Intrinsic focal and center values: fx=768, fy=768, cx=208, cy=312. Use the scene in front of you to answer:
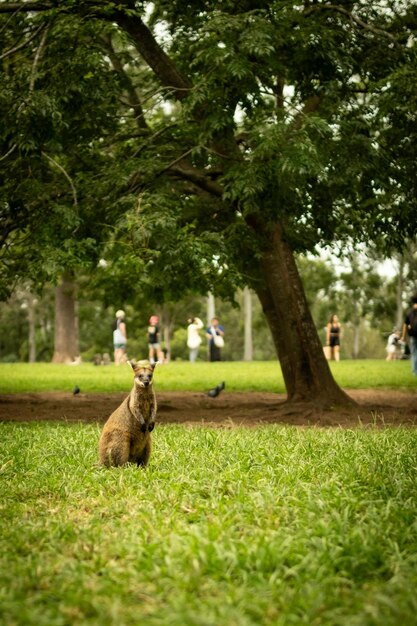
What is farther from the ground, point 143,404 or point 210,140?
point 210,140

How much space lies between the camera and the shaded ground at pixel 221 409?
42.4ft

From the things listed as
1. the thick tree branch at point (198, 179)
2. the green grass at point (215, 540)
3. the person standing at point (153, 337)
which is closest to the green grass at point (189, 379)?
the person standing at point (153, 337)

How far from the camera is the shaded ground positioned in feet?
42.4

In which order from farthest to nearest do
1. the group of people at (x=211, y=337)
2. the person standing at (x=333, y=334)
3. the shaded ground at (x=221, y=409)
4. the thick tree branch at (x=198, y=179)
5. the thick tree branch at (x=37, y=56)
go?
the person standing at (x=333, y=334), the group of people at (x=211, y=337), the thick tree branch at (x=198, y=179), the shaded ground at (x=221, y=409), the thick tree branch at (x=37, y=56)

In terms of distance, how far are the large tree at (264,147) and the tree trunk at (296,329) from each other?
0.03 meters

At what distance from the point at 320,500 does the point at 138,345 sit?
5534 centimetres

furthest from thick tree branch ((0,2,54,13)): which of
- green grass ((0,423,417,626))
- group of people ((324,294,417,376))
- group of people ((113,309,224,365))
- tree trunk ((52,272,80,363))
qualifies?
tree trunk ((52,272,80,363))

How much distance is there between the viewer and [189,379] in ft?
71.9

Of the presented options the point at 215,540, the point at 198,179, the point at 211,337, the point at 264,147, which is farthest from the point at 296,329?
the point at 211,337

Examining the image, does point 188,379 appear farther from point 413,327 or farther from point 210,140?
point 210,140

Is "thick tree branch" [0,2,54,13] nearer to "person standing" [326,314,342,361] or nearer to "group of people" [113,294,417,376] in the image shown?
"group of people" [113,294,417,376]

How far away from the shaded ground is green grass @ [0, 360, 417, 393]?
4.32 feet

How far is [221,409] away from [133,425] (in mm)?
7991

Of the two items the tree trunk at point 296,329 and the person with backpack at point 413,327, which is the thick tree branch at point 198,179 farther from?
the person with backpack at point 413,327
